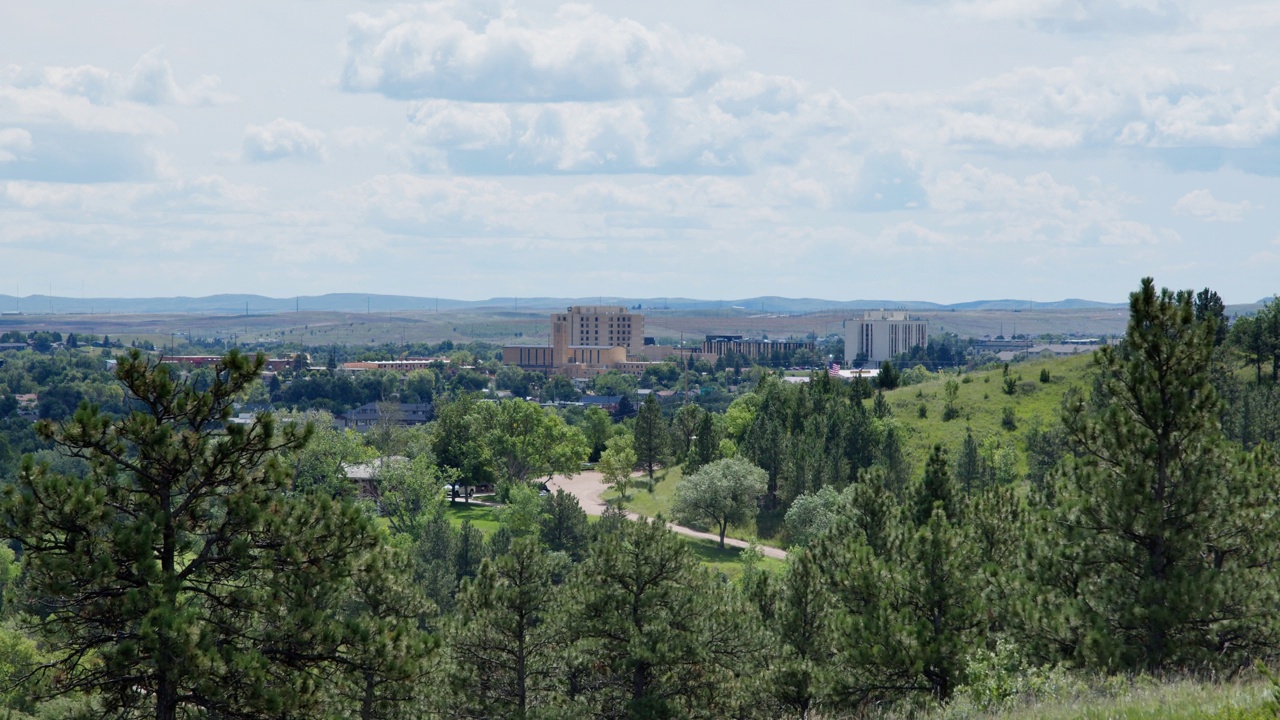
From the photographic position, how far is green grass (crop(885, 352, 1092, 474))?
10331 cm

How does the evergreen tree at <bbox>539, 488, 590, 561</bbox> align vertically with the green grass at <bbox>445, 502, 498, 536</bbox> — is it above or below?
above

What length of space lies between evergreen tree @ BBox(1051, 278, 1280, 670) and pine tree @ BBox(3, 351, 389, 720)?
1692 centimetres

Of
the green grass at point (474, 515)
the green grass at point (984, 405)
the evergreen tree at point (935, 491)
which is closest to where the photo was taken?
the evergreen tree at point (935, 491)

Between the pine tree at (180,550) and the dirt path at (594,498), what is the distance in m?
61.4

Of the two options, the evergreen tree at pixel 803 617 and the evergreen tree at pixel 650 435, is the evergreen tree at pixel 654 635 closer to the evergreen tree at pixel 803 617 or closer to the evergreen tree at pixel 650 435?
the evergreen tree at pixel 803 617

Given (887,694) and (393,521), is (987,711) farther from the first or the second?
(393,521)

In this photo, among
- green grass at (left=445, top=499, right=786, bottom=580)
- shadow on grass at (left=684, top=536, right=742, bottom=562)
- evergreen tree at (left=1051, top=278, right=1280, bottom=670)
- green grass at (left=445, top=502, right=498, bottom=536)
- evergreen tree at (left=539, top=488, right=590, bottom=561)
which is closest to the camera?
evergreen tree at (left=1051, top=278, right=1280, bottom=670)

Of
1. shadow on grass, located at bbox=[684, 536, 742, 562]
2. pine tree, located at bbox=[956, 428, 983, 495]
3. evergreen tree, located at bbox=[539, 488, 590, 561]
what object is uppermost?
pine tree, located at bbox=[956, 428, 983, 495]

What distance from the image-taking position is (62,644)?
24.1 m

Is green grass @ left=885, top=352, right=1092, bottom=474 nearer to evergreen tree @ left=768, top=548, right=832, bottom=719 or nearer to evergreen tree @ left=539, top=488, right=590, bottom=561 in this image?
evergreen tree @ left=539, top=488, right=590, bottom=561

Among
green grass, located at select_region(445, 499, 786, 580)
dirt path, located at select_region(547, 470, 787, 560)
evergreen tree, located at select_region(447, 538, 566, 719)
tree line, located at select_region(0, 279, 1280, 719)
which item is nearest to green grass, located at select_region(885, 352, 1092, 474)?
dirt path, located at select_region(547, 470, 787, 560)

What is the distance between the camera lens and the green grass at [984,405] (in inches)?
4067

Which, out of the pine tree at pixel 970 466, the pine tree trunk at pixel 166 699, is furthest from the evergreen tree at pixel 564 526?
the pine tree trunk at pixel 166 699

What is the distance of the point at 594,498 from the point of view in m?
118
